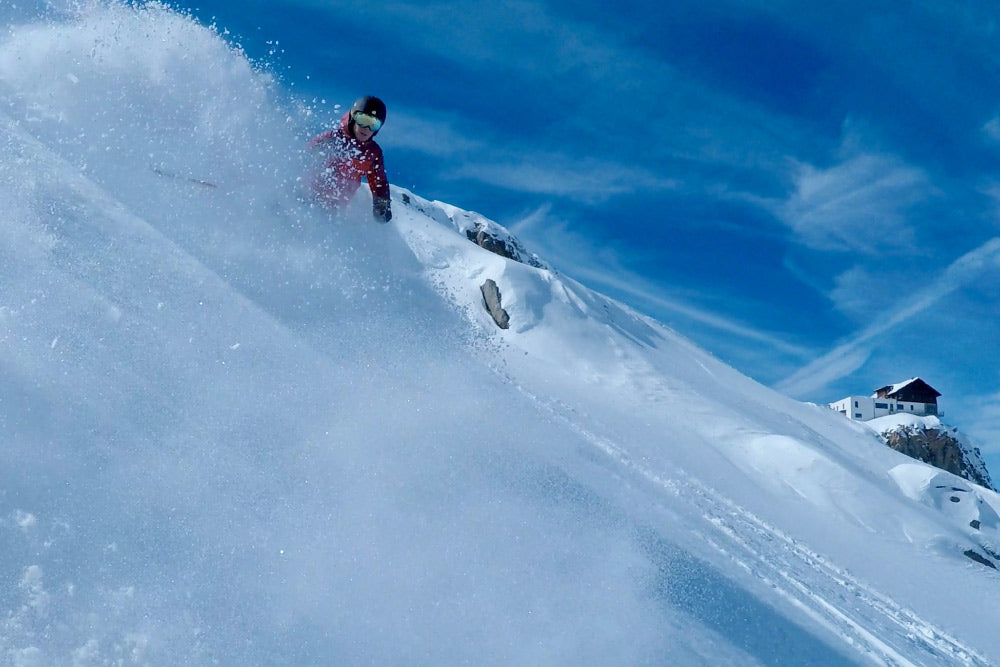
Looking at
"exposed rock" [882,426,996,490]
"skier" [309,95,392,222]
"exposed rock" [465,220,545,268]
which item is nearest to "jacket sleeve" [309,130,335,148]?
"skier" [309,95,392,222]

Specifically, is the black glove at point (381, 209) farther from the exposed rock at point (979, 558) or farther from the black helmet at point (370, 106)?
the exposed rock at point (979, 558)

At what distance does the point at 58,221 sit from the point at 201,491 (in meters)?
3.47

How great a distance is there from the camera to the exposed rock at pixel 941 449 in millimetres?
50281

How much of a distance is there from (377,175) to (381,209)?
420 mm

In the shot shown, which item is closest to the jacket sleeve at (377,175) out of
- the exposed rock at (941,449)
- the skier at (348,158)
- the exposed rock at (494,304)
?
the skier at (348,158)

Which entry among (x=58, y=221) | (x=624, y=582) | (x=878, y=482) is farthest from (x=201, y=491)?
(x=878, y=482)

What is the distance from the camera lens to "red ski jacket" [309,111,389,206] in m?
8.02

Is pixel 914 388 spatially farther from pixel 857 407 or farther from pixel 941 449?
pixel 941 449

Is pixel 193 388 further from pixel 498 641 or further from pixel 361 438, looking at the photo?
pixel 498 641

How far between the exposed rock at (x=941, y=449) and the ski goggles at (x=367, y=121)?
50276 millimetres

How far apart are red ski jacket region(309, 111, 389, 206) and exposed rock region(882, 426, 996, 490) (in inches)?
1975

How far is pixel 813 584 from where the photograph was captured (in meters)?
6.80

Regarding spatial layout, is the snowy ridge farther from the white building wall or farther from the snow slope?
the white building wall

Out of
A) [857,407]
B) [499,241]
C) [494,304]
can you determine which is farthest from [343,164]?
[857,407]
